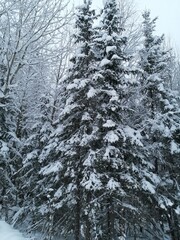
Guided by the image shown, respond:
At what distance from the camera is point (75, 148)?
478 inches

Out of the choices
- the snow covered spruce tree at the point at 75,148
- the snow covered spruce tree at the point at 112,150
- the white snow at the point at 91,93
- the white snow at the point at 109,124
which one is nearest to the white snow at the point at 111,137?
the snow covered spruce tree at the point at 112,150

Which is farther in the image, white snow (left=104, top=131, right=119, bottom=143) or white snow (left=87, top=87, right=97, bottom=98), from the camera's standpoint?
white snow (left=87, top=87, right=97, bottom=98)

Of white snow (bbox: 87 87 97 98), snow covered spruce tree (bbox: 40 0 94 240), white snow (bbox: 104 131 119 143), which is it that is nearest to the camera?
white snow (bbox: 104 131 119 143)

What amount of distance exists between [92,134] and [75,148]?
1.26 metres

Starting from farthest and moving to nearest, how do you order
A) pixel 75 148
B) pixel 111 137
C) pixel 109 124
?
pixel 75 148, pixel 109 124, pixel 111 137

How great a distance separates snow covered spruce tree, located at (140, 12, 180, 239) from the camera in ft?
47.3

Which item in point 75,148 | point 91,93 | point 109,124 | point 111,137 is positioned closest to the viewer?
point 111,137

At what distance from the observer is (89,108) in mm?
12430

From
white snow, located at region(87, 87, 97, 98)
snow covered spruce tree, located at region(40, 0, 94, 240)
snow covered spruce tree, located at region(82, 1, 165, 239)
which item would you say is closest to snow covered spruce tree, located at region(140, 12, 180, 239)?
snow covered spruce tree, located at region(82, 1, 165, 239)

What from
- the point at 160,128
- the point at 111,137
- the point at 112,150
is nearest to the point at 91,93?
the point at 111,137

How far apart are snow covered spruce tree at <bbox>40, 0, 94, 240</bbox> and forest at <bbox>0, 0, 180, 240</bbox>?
49 mm

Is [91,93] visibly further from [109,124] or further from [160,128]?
[160,128]

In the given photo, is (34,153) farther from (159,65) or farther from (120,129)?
(159,65)

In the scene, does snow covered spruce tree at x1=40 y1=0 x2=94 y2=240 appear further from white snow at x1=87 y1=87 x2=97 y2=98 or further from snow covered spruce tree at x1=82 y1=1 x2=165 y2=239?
snow covered spruce tree at x1=82 y1=1 x2=165 y2=239
